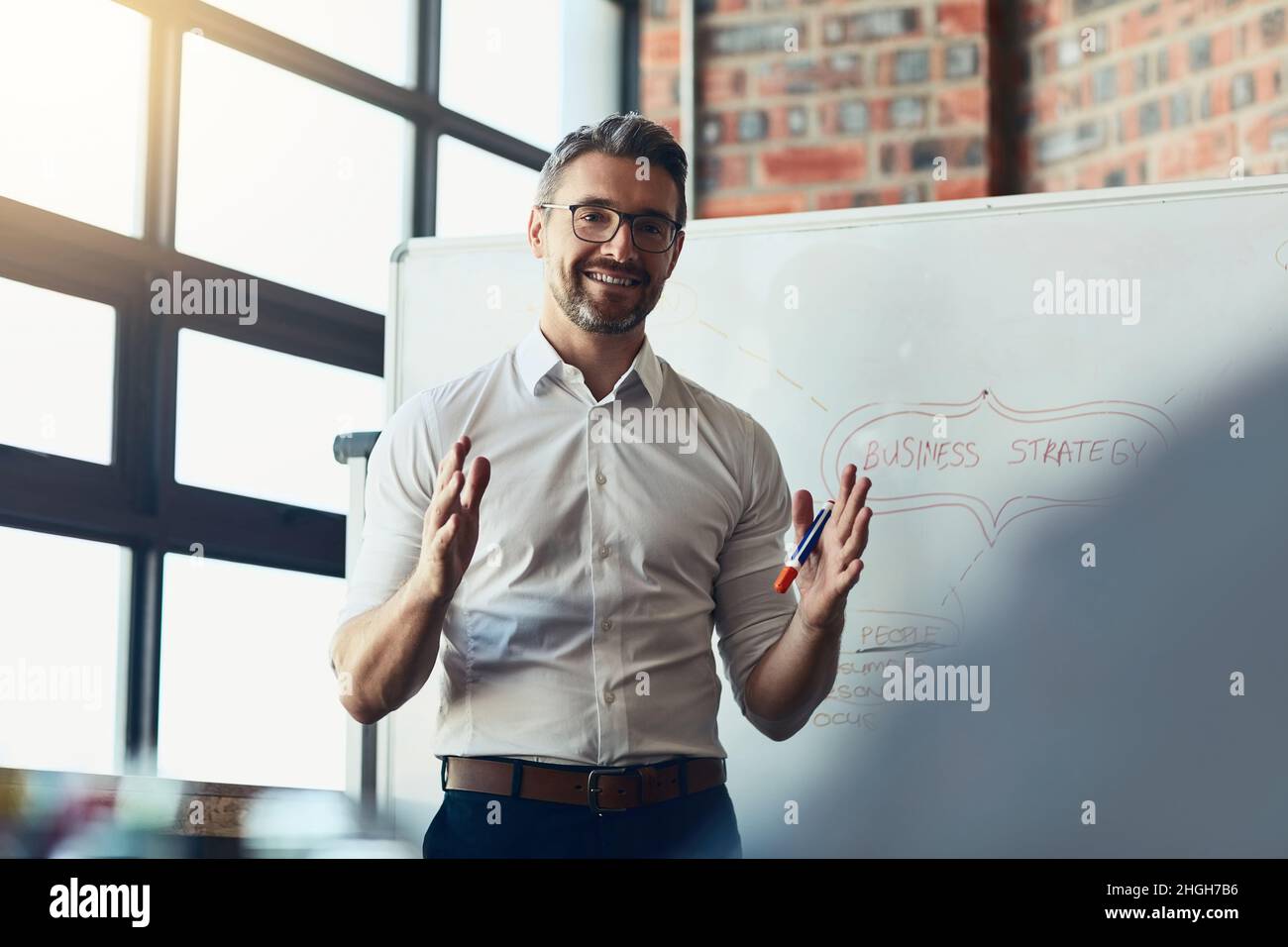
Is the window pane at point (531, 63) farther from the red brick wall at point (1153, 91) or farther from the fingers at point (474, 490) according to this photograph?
the fingers at point (474, 490)

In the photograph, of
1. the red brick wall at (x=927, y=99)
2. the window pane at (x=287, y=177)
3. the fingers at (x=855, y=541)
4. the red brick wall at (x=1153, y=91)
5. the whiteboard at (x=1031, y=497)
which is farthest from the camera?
the red brick wall at (x=927, y=99)

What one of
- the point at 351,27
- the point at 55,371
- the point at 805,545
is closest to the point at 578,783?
the point at 805,545

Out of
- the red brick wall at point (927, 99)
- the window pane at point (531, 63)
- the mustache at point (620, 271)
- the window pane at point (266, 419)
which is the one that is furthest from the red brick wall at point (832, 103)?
the mustache at point (620, 271)

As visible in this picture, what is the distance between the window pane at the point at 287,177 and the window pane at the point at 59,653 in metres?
0.56

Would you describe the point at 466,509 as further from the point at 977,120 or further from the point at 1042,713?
the point at 977,120

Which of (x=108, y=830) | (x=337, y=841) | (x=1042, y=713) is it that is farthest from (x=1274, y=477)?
(x=108, y=830)

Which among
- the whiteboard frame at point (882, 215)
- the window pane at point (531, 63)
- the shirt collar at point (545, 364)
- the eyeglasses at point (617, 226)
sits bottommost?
the shirt collar at point (545, 364)

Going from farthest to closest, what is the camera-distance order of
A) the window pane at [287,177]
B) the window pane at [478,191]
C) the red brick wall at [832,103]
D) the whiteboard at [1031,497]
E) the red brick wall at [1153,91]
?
the window pane at [478,191] → the red brick wall at [832,103] → the red brick wall at [1153,91] → the window pane at [287,177] → the whiteboard at [1031,497]

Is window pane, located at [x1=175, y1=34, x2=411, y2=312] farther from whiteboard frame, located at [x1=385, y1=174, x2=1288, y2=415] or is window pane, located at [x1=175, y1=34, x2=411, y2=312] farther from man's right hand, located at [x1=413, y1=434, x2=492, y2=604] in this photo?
man's right hand, located at [x1=413, y1=434, x2=492, y2=604]

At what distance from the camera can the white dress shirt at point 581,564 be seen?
1.62 metres

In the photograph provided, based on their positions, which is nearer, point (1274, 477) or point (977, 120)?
point (1274, 477)
